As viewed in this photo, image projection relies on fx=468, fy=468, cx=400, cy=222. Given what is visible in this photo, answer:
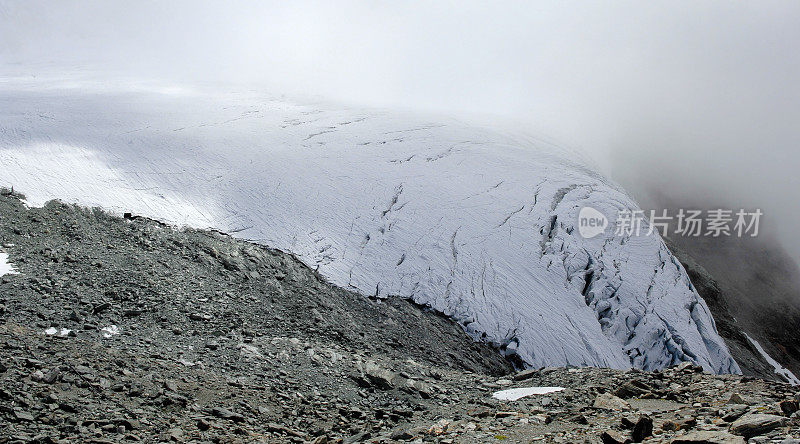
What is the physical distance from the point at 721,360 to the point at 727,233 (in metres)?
42.4

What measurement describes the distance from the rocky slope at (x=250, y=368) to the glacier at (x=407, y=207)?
135 cm

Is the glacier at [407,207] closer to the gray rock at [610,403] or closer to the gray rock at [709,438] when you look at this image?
the gray rock at [610,403]

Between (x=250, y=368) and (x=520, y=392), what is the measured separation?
4391 millimetres

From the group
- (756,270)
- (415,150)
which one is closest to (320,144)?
(415,150)

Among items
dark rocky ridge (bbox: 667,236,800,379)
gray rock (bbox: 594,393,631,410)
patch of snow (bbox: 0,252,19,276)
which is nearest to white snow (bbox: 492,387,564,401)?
gray rock (bbox: 594,393,631,410)

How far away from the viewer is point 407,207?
49.8 ft

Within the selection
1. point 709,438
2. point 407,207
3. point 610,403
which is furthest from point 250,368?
point 407,207

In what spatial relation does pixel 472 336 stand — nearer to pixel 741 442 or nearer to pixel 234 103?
pixel 741 442

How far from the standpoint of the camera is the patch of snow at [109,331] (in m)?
7.46

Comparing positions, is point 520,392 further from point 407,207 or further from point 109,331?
point 407,207

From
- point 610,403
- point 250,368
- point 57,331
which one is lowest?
point 250,368

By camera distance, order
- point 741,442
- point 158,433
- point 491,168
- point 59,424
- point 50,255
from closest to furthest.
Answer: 1. point 741,442
2. point 59,424
3. point 158,433
4. point 50,255
5. point 491,168

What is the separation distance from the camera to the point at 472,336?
11.4m

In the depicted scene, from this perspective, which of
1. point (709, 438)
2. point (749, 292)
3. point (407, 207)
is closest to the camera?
point (709, 438)
